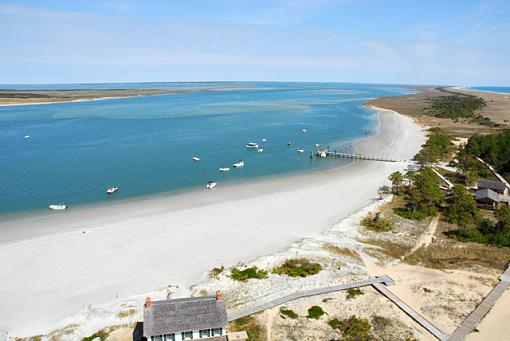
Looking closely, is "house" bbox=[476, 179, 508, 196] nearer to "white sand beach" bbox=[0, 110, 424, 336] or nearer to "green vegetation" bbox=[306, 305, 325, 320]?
"white sand beach" bbox=[0, 110, 424, 336]

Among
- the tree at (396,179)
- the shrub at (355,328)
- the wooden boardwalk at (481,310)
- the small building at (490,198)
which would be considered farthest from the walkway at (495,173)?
the shrub at (355,328)

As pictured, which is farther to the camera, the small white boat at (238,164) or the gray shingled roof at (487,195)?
the small white boat at (238,164)

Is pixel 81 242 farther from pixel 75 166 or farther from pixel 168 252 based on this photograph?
pixel 75 166

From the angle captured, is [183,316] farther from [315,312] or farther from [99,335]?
[315,312]

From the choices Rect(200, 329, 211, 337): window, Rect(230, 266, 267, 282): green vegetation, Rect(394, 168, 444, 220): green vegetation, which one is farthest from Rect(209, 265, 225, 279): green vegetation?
Rect(394, 168, 444, 220): green vegetation

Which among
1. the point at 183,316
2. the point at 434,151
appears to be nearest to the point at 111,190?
the point at 183,316

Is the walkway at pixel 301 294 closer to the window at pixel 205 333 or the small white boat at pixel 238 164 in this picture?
the window at pixel 205 333
